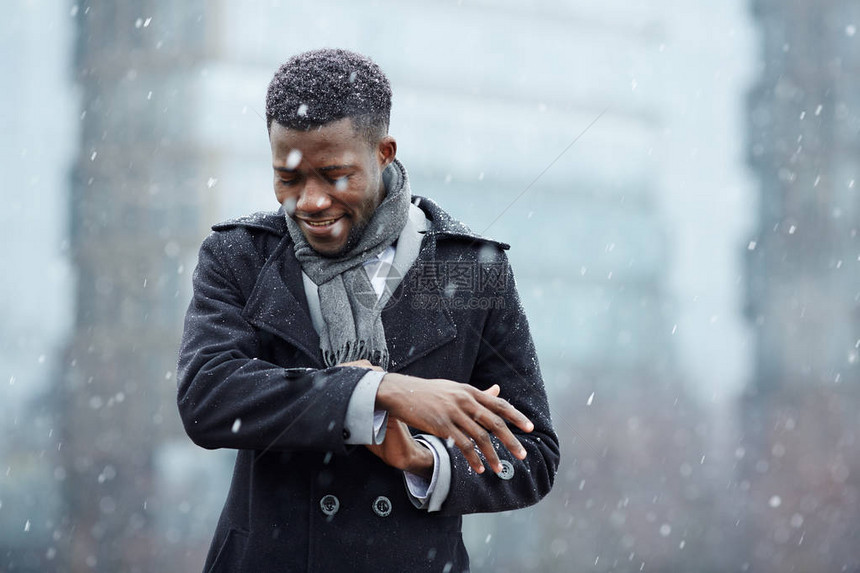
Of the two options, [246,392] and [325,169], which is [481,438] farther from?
[325,169]

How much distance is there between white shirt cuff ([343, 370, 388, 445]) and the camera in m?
1.72

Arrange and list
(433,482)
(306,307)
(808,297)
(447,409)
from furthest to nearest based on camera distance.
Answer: (808,297) → (306,307) → (433,482) → (447,409)

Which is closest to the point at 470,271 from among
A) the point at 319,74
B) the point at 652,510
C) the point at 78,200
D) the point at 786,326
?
the point at 319,74

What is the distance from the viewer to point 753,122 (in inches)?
1489

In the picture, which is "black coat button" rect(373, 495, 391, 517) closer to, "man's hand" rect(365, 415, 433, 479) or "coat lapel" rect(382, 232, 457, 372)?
"man's hand" rect(365, 415, 433, 479)

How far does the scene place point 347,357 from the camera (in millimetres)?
1992

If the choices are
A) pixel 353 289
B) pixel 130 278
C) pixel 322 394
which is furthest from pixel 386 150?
pixel 130 278

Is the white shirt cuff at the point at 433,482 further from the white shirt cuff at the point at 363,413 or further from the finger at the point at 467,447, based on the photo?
the white shirt cuff at the point at 363,413

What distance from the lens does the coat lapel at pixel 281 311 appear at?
77.5 inches

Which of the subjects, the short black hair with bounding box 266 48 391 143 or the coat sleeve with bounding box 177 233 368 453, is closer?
the coat sleeve with bounding box 177 233 368 453

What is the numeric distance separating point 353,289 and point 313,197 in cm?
23

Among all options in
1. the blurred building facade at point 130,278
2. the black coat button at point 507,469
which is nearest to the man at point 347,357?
the black coat button at point 507,469

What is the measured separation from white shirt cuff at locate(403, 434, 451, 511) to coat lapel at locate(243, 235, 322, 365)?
0.29m

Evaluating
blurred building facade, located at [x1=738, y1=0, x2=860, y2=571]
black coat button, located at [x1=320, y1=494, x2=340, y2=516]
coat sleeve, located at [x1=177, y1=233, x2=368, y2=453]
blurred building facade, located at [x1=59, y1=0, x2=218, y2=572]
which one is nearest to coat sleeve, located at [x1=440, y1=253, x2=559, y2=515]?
black coat button, located at [x1=320, y1=494, x2=340, y2=516]
